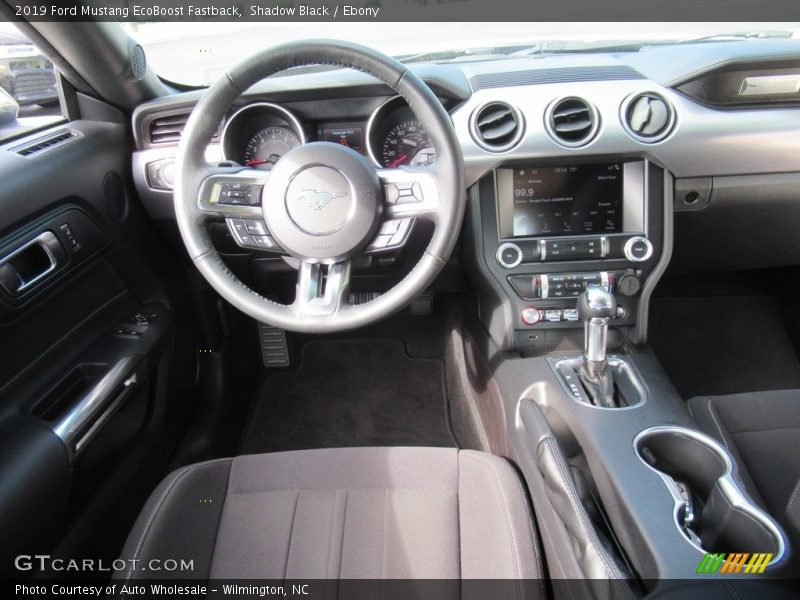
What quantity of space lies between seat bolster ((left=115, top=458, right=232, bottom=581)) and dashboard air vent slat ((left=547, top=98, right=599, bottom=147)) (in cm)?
120

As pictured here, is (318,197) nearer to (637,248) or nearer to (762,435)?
(637,248)

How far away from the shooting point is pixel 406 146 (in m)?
1.67

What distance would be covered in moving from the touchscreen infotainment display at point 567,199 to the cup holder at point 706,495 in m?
0.62

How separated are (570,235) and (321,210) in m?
0.77

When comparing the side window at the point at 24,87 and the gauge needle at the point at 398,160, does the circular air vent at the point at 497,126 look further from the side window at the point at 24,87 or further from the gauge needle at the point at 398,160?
the side window at the point at 24,87

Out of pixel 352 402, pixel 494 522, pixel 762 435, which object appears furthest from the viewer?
pixel 352 402

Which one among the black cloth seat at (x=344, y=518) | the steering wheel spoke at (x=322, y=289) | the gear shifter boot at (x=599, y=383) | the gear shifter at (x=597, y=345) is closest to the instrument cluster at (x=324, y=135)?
the steering wheel spoke at (x=322, y=289)

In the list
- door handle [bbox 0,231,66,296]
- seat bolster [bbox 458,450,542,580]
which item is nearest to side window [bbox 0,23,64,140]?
door handle [bbox 0,231,66,296]

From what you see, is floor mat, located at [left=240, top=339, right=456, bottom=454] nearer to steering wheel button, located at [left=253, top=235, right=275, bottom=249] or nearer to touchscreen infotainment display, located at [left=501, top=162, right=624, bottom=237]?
touchscreen infotainment display, located at [left=501, top=162, right=624, bottom=237]

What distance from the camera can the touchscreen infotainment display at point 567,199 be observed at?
1608 mm

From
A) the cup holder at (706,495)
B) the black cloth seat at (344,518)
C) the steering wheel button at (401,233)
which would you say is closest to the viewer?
the cup holder at (706,495)

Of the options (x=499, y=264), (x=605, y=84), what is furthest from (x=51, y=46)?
(x=605, y=84)

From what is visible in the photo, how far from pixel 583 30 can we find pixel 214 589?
1.81 meters

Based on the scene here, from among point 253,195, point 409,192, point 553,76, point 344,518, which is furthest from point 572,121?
point 344,518
